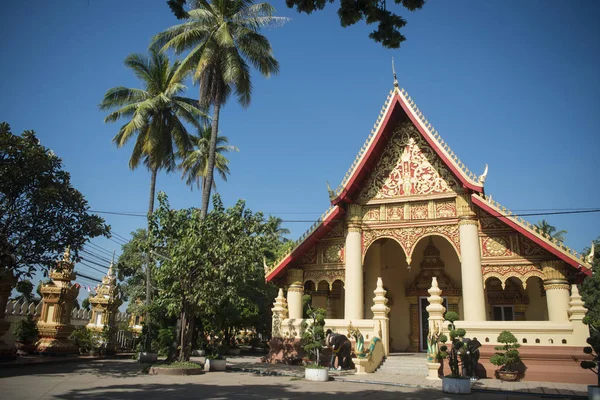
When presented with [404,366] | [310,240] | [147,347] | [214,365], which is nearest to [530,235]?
[404,366]

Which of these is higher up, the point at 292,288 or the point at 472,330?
the point at 292,288

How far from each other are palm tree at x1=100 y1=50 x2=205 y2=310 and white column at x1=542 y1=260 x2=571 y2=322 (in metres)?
16.3

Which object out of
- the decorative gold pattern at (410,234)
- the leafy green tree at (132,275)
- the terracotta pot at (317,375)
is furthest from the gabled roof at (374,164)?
the leafy green tree at (132,275)

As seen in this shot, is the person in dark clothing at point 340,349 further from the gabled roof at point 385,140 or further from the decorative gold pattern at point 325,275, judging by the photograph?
the gabled roof at point 385,140

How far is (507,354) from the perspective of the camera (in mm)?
11969

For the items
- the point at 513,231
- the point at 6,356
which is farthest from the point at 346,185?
the point at 6,356

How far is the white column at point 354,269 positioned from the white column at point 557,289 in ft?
20.0

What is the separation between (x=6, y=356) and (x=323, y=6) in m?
16.1

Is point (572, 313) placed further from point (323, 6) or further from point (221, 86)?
point (221, 86)

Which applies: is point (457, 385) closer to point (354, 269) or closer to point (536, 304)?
point (354, 269)

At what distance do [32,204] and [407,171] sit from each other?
41.4 ft

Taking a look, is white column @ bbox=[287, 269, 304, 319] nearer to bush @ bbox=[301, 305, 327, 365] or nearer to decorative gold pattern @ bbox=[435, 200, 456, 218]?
bush @ bbox=[301, 305, 327, 365]

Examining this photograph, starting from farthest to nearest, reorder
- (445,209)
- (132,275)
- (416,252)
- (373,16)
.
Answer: (132,275), (416,252), (445,209), (373,16)

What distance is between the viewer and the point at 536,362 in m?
12.2
